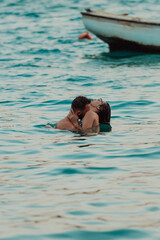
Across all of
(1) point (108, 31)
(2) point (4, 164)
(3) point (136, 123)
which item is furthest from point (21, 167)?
(1) point (108, 31)

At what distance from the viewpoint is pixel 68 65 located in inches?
684

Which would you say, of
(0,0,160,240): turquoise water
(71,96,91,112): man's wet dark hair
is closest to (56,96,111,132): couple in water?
(71,96,91,112): man's wet dark hair

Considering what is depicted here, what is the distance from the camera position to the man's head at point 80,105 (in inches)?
355

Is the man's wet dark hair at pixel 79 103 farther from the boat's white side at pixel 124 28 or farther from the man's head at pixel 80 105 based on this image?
the boat's white side at pixel 124 28

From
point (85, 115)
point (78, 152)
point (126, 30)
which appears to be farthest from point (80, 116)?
point (126, 30)

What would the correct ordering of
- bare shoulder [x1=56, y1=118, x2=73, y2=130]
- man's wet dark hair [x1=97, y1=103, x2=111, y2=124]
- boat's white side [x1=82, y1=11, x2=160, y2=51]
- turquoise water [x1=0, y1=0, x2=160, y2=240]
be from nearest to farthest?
turquoise water [x1=0, y1=0, x2=160, y2=240], bare shoulder [x1=56, y1=118, x2=73, y2=130], man's wet dark hair [x1=97, y1=103, x2=111, y2=124], boat's white side [x1=82, y1=11, x2=160, y2=51]

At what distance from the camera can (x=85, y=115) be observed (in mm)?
9078

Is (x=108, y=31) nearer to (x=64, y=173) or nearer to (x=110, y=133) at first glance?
(x=110, y=133)

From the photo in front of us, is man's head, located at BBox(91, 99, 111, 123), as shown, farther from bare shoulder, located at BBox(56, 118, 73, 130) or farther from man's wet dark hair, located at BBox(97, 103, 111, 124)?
bare shoulder, located at BBox(56, 118, 73, 130)

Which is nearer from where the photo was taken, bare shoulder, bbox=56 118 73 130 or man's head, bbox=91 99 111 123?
bare shoulder, bbox=56 118 73 130

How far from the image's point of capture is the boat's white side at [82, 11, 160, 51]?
1778 cm

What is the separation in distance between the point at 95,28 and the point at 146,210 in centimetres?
1416

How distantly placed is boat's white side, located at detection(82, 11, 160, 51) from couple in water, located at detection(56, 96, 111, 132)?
884 cm

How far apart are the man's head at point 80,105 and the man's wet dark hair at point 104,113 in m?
0.27
